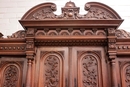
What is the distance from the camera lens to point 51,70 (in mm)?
1954

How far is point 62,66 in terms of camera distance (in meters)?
1.96

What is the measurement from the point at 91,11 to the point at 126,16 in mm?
738

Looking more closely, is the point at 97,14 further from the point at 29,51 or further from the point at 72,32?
the point at 29,51

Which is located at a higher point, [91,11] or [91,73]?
[91,11]

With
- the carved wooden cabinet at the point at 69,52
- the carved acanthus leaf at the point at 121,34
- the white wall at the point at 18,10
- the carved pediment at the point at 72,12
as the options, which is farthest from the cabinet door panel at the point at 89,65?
the white wall at the point at 18,10

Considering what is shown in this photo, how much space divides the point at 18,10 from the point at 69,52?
116cm

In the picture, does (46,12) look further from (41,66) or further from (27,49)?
(41,66)

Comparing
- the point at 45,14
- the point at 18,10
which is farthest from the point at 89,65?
the point at 18,10

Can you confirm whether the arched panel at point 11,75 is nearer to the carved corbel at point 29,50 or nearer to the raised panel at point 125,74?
the carved corbel at point 29,50

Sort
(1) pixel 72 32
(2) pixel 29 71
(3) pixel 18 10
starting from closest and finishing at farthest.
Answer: (2) pixel 29 71 < (1) pixel 72 32 < (3) pixel 18 10

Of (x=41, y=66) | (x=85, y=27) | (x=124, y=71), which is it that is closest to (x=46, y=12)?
(x=85, y=27)

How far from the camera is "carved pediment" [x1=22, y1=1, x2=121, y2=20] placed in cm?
206

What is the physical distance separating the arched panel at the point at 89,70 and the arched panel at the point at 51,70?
20 centimetres

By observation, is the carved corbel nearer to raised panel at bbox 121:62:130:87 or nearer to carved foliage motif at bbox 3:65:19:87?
carved foliage motif at bbox 3:65:19:87
